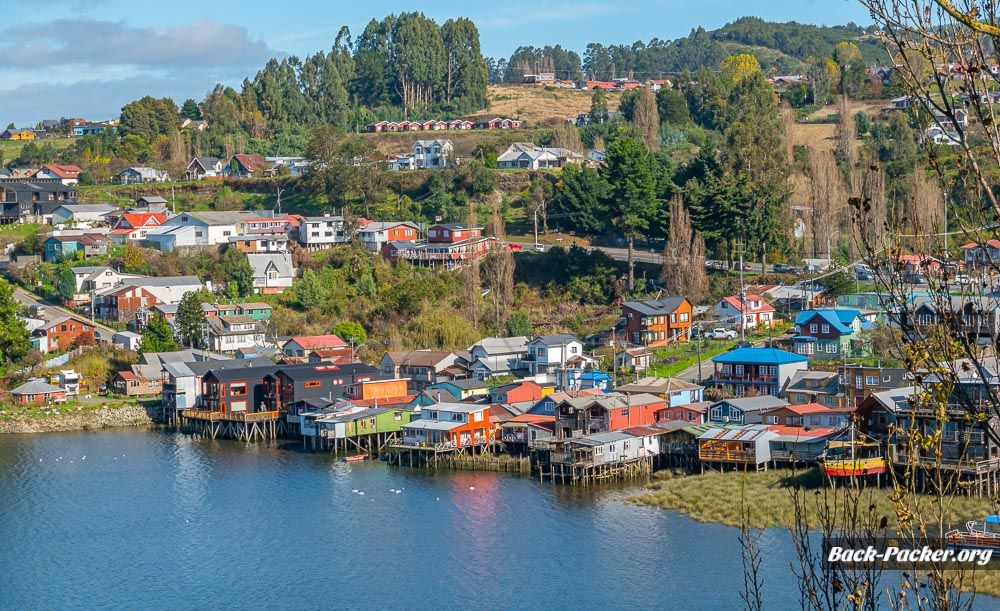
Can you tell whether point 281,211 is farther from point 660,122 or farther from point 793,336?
point 793,336

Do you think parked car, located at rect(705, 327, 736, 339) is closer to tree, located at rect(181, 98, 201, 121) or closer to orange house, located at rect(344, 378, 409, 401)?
orange house, located at rect(344, 378, 409, 401)

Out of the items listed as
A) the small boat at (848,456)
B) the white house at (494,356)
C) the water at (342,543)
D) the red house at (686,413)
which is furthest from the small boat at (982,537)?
the white house at (494,356)

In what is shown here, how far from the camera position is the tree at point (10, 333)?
34344 millimetres

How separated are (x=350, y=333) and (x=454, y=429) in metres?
10.3

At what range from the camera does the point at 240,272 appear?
41156 mm

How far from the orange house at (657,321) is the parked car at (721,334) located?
76 centimetres

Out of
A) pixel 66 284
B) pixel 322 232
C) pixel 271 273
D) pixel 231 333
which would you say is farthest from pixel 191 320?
pixel 322 232

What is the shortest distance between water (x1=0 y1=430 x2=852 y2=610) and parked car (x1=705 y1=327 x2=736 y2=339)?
37.3ft

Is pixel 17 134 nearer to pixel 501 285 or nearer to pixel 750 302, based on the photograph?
pixel 501 285

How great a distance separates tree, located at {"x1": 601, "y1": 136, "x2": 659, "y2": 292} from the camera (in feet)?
128

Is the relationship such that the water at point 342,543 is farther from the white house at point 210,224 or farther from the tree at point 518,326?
the white house at point 210,224

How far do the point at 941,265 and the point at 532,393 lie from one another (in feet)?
85.0

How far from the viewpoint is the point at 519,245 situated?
4312cm

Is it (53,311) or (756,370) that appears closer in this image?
(756,370)
